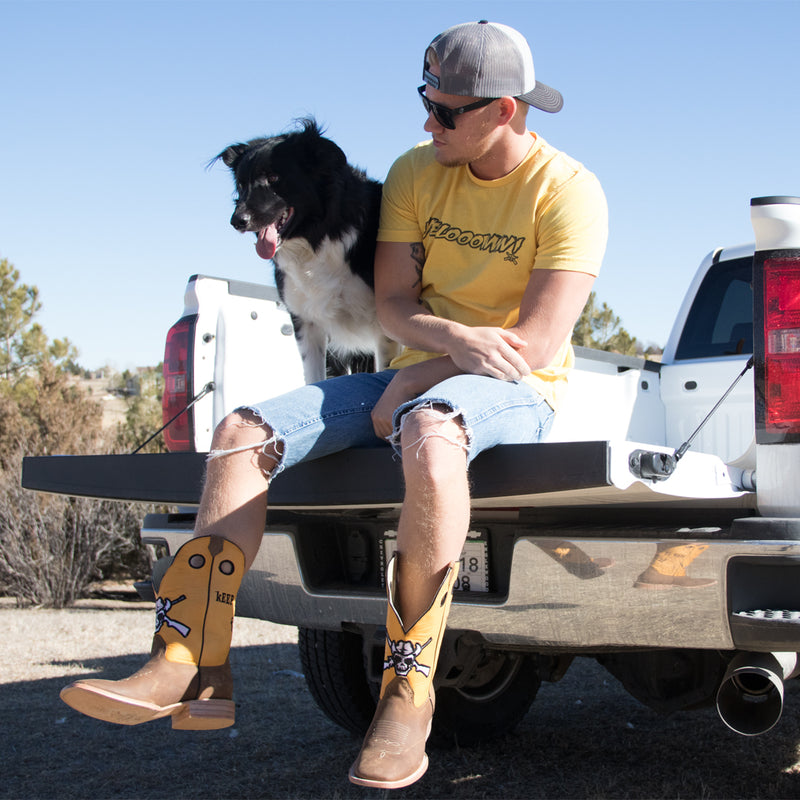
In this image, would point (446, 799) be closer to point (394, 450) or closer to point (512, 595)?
point (512, 595)

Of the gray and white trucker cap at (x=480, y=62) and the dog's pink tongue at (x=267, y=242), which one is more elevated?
the gray and white trucker cap at (x=480, y=62)

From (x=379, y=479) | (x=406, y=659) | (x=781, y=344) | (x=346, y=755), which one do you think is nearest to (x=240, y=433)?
(x=379, y=479)

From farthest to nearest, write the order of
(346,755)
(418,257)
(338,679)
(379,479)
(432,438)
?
1. (346,755)
2. (338,679)
3. (418,257)
4. (379,479)
5. (432,438)

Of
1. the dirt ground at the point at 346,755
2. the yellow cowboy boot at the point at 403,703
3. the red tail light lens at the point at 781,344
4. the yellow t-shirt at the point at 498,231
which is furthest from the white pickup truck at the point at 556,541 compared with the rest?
the yellow t-shirt at the point at 498,231

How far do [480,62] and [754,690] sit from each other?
72.8 inches

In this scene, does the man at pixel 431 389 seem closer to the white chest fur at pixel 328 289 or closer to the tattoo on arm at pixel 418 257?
the tattoo on arm at pixel 418 257

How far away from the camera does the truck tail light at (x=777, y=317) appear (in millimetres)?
2189

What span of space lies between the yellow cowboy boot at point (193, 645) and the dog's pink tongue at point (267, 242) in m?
1.65

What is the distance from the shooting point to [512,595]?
242cm

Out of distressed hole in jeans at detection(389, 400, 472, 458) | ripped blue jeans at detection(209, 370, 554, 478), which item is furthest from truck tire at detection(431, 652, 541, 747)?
distressed hole in jeans at detection(389, 400, 472, 458)

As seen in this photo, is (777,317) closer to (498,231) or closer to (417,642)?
Result: (498,231)

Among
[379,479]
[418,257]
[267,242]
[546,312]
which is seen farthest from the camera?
[267,242]

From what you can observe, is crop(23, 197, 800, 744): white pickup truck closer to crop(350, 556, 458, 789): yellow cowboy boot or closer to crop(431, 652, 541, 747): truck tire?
crop(431, 652, 541, 747): truck tire

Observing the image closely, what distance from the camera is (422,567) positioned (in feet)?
6.85
